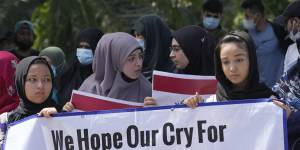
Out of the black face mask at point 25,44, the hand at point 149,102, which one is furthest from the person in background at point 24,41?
the hand at point 149,102

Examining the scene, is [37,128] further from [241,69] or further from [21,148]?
[241,69]

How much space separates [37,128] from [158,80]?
103 cm

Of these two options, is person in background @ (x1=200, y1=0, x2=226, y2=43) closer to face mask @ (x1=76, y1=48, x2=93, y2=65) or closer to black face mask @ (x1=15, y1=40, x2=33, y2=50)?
face mask @ (x1=76, y1=48, x2=93, y2=65)

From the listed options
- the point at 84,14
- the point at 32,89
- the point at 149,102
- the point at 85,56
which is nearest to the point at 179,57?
the point at 149,102

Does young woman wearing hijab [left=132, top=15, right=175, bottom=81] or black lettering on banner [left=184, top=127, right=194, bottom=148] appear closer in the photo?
black lettering on banner [left=184, top=127, right=194, bottom=148]

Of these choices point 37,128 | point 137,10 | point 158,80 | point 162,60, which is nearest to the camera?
point 37,128

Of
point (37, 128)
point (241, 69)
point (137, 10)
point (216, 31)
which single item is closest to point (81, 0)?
point (137, 10)

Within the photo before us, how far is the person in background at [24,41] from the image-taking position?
9344 mm

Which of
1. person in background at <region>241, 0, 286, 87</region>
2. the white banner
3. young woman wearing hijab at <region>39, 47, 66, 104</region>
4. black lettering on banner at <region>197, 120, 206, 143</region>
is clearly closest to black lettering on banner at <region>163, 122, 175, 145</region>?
the white banner

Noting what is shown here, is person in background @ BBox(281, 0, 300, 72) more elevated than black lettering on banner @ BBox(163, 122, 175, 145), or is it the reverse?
person in background @ BBox(281, 0, 300, 72)

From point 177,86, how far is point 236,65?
3.52ft

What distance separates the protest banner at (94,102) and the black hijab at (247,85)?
93 centimetres

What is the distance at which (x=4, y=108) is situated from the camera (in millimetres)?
6574

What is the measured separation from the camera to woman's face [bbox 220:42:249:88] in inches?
192
